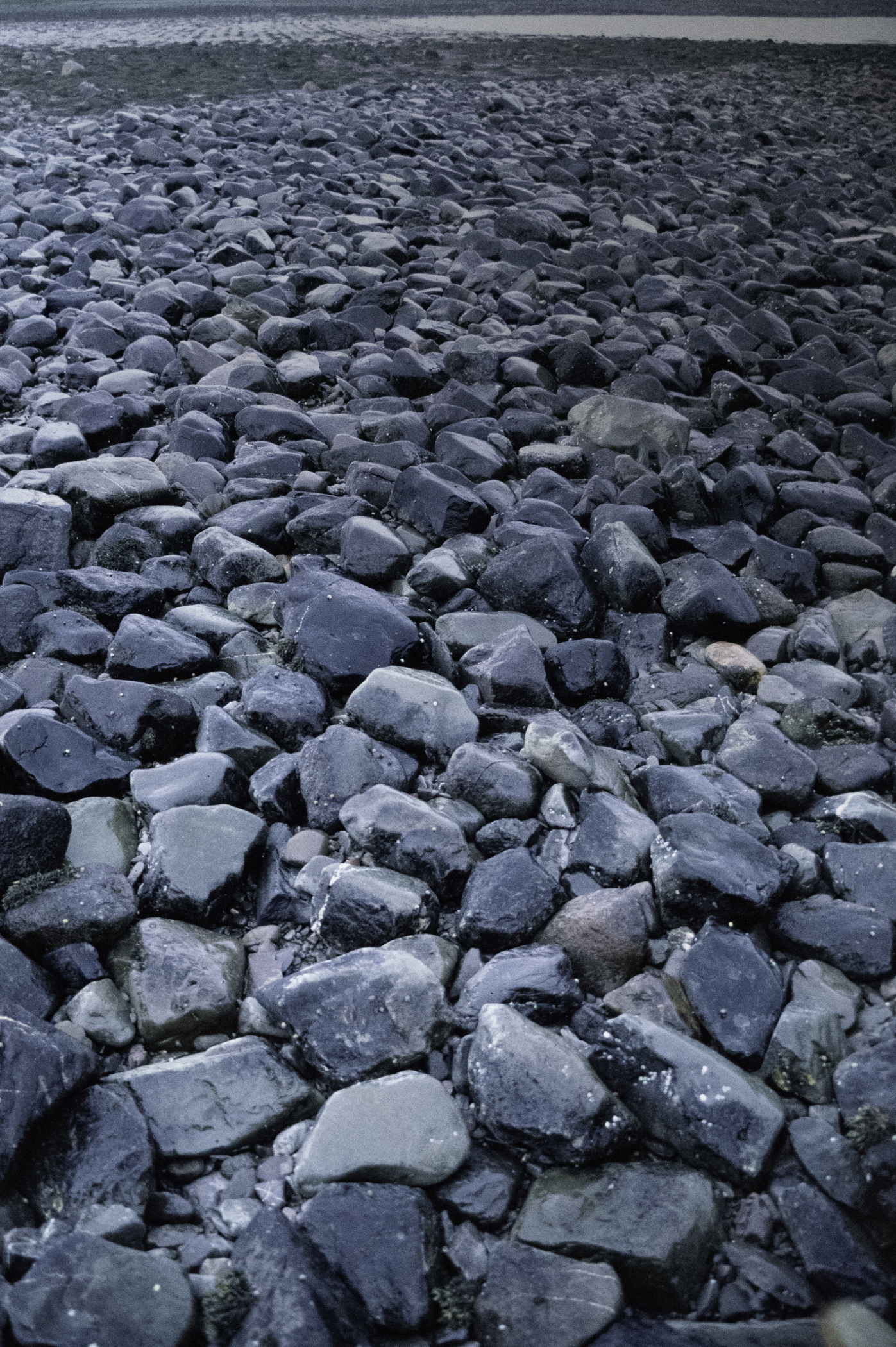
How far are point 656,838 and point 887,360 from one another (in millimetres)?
3223

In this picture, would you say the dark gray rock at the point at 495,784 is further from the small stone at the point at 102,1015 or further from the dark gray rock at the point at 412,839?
the small stone at the point at 102,1015

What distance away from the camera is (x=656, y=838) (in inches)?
82.8

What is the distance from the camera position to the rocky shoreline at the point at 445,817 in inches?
58.9

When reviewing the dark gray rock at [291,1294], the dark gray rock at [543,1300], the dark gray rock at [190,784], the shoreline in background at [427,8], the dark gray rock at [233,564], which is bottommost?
the dark gray rock at [543,1300]

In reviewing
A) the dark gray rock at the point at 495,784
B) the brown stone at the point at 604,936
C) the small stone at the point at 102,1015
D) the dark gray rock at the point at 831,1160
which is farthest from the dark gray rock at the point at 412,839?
the dark gray rock at the point at 831,1160

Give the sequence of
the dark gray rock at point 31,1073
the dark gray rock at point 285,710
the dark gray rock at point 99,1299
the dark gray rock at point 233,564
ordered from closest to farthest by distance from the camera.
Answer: the dark gray rock at point 99,1299 → the dark gray rock at point 31,1073 → the dark gray rock at point 285,710 → the dark gray rock at point 233,564

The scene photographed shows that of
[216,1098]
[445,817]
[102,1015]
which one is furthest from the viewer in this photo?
[445,817]

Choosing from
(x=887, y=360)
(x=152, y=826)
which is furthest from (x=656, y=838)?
(x=887, y=360)

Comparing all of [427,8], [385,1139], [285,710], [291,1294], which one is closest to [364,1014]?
[385,1139]

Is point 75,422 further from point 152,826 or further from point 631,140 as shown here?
point 631,140

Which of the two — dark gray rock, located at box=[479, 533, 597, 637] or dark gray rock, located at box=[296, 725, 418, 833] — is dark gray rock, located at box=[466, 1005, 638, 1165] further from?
dark gray rock, located at box=[479, 533, 597, 637]

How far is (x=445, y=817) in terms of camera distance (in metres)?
2.16

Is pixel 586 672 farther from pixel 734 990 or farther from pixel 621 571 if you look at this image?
pixel 734 990

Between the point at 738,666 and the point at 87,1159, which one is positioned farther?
the point at 738,666
